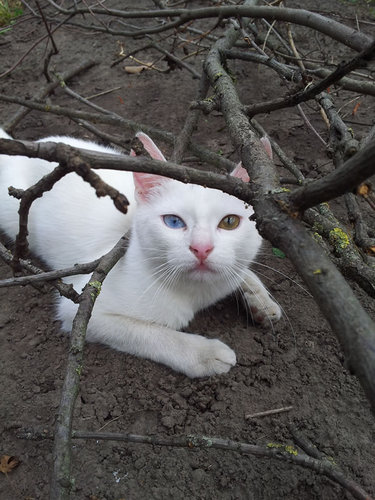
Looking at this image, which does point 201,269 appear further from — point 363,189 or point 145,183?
point 363,189

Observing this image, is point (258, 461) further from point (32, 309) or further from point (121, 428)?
point (32, 309)

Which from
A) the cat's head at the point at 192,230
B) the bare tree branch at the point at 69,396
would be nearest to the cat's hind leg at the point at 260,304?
the cat's head at the point at 192,230

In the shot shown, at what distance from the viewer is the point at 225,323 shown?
2410mm

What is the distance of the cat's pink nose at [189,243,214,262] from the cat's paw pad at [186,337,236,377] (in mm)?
501

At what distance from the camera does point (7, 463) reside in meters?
1.69

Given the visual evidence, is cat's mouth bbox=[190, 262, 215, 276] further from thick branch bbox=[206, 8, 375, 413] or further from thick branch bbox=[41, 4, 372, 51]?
thick branch bbox=[41, 4, 372, 51]

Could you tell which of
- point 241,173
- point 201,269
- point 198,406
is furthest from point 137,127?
point 198,406

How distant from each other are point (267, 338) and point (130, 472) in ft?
3.20

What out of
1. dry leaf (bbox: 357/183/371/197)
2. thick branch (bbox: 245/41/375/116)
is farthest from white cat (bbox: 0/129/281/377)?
dry leaf (bbox: 357/183/371/197)

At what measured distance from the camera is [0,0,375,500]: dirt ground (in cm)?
162

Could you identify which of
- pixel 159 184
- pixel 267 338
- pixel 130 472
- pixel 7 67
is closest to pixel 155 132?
pixel 159 184

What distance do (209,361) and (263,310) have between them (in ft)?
1.50

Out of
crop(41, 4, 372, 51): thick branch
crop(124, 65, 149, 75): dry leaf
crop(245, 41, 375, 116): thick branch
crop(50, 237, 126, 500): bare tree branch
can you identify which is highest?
crop(41, 4, 372, 51): thick branch

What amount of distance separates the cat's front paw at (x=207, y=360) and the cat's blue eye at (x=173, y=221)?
592 millimetres
